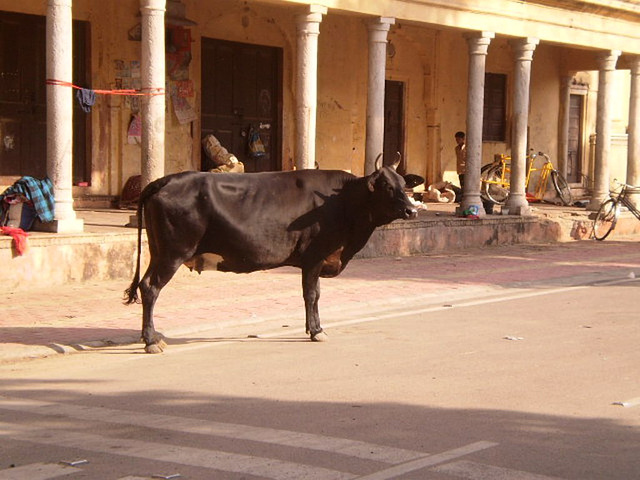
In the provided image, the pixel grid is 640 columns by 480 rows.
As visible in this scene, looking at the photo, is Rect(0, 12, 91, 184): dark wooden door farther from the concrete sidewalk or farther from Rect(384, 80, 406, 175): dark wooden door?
Rect(384, 80, 406, 175): dark wooden door

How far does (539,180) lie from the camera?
26.6 meters

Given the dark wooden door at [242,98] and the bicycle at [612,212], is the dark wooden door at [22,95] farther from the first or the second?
the bicycle at [612,212]

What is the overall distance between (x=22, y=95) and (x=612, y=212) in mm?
11707

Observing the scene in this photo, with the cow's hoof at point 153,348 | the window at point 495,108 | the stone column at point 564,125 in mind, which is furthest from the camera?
the stone column at point 564,125

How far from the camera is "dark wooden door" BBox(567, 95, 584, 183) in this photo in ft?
94.8

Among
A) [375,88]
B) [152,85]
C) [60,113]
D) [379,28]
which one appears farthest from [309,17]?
[60,113]

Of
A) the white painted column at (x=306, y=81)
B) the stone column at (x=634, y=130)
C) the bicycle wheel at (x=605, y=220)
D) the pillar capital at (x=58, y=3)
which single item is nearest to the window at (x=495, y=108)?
the stone column at (x=634, y=130)

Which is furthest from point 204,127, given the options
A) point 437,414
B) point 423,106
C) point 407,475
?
point 407,475

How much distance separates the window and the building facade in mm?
47

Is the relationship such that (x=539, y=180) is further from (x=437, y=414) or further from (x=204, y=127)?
(x=437, y=414)

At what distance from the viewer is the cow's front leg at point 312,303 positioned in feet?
32.4

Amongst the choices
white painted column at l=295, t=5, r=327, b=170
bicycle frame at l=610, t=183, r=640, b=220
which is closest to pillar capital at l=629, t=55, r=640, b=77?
bicycle frame at l=610, t=183, r=640, b=220

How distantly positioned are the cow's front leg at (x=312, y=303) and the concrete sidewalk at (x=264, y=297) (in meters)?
0.33

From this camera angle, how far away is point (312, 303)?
9891mm
